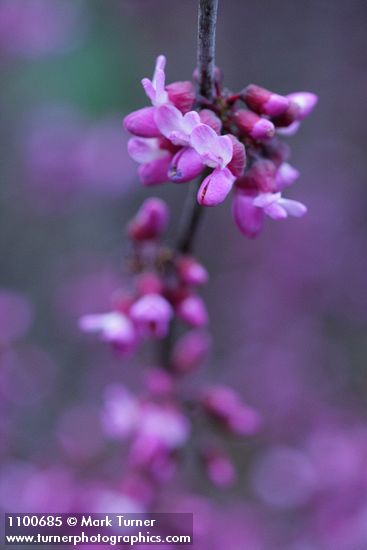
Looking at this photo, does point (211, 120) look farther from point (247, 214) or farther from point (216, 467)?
point (216, 467)

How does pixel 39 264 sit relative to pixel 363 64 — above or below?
below

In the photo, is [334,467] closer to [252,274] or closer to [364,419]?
[364,419]

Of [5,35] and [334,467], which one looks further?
[5,35]

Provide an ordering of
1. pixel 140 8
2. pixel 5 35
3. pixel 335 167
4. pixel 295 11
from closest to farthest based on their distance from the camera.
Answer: pixel 5 35, pixel 335 167, pixel 295 11, pixel 140 8

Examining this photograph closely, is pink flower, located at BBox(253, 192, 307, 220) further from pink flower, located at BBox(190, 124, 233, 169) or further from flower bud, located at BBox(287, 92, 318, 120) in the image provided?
flower bud, located at BBox(287, 92, 318, 120)

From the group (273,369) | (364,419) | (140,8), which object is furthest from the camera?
(140,8)

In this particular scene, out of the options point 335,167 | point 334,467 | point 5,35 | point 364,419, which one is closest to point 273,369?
point 364,419

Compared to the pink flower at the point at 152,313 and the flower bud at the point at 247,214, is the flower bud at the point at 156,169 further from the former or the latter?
the pink flower at the point at 152,313
